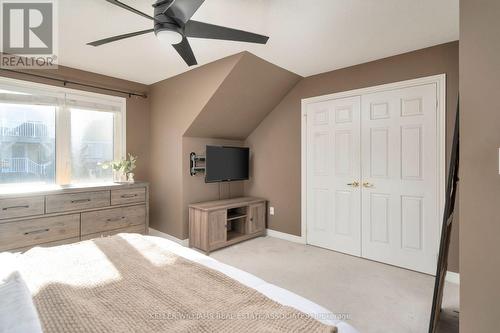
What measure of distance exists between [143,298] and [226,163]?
118 inches

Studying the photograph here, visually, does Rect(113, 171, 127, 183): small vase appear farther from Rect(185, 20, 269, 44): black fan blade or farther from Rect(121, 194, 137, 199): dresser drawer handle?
Rect(185, 20, 269, 44): black fan blade

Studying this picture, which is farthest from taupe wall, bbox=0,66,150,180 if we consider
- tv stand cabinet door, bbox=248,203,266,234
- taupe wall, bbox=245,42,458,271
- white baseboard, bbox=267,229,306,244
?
white baseboard, bbox=267,229,306,244

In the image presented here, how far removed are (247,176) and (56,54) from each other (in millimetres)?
2948

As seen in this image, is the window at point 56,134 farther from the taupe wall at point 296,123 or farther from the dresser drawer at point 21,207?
the taupe wall at point 296,123

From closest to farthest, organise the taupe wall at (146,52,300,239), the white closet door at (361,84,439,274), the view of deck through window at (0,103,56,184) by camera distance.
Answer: the white closet door at (361,84,439,274), the view of deck through window at (0,103,56,184), the taupe wall at (146,52,300,239)

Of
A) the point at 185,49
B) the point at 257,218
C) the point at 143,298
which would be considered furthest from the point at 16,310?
the point at 257,218

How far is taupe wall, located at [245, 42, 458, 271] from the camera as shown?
8.85ft

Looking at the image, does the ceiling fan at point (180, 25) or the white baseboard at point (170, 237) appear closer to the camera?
the ceiling fan at point (180, 25)

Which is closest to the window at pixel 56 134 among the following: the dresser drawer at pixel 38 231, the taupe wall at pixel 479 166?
the dresser drawer at pixel 38 231

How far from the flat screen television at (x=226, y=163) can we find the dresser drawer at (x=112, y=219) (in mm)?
1044

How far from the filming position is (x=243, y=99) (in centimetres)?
365

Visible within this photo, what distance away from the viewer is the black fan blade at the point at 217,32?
179 cm

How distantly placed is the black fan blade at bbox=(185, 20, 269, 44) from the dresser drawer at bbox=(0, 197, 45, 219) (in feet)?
8.04

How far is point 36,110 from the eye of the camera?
329 cm
